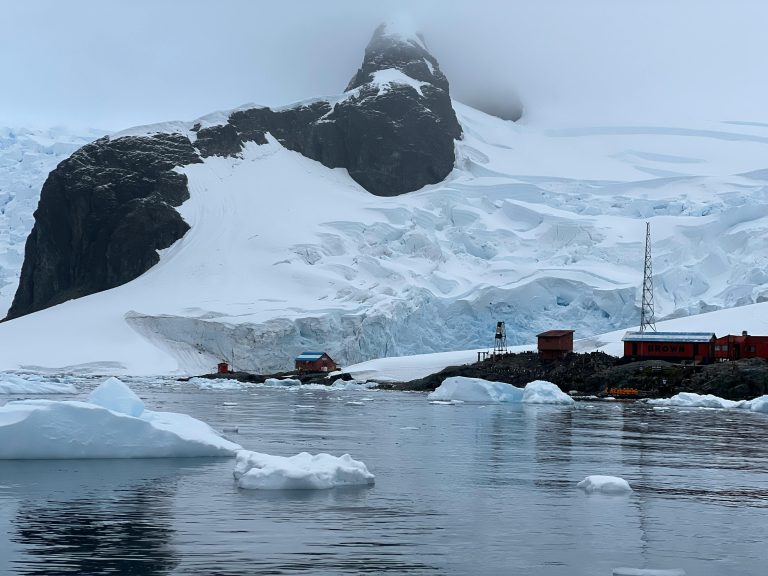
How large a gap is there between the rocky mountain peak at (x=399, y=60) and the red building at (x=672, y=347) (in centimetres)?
9331

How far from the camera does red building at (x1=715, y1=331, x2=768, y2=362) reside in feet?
223

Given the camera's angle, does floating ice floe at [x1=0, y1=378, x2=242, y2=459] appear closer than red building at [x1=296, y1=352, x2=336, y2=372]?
Yes

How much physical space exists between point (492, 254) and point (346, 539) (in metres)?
102

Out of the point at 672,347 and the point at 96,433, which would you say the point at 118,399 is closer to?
the point at 96,433

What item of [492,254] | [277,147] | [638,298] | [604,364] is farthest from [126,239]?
[604,364]

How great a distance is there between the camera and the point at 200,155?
13438cm

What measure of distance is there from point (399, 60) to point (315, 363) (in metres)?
83.6

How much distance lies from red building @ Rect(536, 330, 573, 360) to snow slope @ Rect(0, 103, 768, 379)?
5208 mm

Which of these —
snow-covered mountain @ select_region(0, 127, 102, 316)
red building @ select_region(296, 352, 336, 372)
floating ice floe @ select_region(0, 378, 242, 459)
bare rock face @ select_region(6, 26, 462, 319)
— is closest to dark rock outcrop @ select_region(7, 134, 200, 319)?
bare rock face @ select_region(6, 26, 462, 319)

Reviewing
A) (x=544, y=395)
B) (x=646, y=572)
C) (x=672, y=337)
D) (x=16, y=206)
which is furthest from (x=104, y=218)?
(x=646, y=572)

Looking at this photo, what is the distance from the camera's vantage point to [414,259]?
363ft

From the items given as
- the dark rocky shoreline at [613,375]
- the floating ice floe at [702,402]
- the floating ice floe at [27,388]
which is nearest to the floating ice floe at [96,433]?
the floating ice floe at [27,388]

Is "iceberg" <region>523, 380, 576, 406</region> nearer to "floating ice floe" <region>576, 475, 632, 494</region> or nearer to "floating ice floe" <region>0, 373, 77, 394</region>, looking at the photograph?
"floating ice floe" <region>0, 373, 77, 394</region>

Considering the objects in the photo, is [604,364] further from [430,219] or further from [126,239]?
[126,239]
